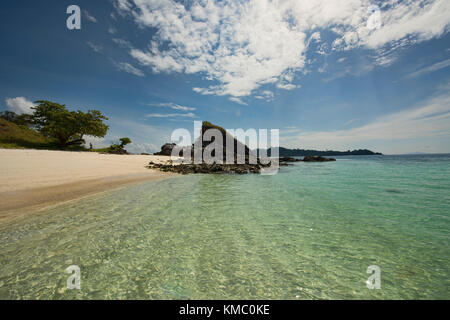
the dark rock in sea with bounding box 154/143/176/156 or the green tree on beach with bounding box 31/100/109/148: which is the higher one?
the green tree on beach with bounding box 31/100/109/148

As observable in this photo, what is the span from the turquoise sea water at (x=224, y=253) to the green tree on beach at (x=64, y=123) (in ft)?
128

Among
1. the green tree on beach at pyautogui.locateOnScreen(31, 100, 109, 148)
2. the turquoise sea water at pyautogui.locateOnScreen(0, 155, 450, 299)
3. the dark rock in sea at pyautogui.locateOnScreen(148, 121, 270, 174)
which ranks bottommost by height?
the turquoise sea water at pyautogui.locateOnScreen(0, 155, 450, 299)

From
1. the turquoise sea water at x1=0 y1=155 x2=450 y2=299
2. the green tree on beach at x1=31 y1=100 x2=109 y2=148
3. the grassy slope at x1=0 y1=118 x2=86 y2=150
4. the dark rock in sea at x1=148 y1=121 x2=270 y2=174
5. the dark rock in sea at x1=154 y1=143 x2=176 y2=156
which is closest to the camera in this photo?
the turquoise sea water at x1=0 y1=155 x2=450 y2=299

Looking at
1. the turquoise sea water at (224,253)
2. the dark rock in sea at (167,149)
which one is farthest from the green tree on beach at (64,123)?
the turquoise sea water at (224,253)

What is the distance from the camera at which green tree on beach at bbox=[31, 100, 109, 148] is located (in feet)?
109

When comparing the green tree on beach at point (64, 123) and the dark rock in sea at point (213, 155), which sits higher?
the green tree on beach at point (64, 123)

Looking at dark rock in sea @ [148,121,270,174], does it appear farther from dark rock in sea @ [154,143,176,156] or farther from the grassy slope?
the grassy slope

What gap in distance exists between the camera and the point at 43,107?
112 ft

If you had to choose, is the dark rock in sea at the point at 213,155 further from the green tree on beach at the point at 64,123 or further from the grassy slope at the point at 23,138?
the grassy slope at the point at 23,138

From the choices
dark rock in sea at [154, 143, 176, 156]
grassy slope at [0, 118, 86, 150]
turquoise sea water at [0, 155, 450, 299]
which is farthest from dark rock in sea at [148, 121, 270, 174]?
grassy slope at [0, 118, 86, 150]

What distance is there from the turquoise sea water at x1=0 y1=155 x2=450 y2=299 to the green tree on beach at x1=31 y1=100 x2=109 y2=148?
128 ft

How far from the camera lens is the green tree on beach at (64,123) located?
1313 inches
